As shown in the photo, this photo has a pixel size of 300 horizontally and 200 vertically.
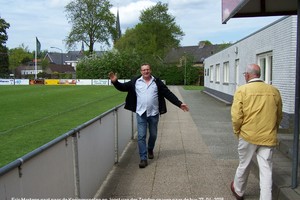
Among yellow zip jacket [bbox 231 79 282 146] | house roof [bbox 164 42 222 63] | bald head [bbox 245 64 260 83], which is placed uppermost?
house roof [bbox 164 42 222 63]

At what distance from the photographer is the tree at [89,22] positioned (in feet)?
254

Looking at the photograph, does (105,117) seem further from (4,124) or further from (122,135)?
(4,124)

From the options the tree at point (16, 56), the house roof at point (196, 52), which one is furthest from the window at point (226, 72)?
the tree at point (16, 56)

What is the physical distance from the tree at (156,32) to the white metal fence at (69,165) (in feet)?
235

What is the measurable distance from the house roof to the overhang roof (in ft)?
254

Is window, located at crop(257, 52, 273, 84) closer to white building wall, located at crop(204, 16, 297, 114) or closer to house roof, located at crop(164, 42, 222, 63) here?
white building wall, located at crop(204, 16, 297, 114)

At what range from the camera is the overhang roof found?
591 centimetres

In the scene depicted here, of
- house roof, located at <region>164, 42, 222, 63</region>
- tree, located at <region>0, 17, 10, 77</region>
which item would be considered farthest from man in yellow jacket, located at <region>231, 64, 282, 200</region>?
tree, located at <region>0, 17, 10, 77</region>

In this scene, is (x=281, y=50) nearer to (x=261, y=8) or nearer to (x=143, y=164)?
(x=261, y=8)

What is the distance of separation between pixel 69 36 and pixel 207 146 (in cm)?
7215

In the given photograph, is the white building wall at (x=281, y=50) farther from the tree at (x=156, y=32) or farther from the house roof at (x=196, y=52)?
the house roof at (x=196, y=52)

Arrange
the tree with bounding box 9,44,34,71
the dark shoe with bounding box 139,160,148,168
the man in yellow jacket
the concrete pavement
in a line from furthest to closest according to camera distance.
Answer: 1. the tree with bounding box 9,44,34,71
2. the dark shoe with bounding box 139,160,148,168
3. the concrete pavement
4. the man in yellow jacket

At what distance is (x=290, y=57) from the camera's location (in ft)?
35.2

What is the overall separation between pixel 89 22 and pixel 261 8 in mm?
74126
